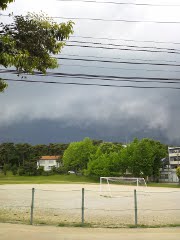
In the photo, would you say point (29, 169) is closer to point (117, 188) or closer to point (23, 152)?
point (23, 152)

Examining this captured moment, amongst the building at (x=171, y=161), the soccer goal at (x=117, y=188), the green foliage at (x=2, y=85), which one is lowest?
the soccer goal at (x=117, y=188)

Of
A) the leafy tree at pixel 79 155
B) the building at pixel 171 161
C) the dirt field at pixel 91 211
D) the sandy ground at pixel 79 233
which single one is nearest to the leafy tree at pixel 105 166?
the leafy tree at pixel 79 155

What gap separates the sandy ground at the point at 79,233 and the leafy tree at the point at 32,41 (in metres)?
6.29

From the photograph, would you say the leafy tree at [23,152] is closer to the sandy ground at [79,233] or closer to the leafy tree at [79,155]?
the leafy tree at [79,155]

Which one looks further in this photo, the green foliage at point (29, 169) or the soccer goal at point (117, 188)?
the green foliage at point (29, 169)

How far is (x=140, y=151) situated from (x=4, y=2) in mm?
77476

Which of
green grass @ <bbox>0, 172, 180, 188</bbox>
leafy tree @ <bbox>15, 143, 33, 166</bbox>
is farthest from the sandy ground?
leafy tree @ <bbox>15, 143, 33, 166</bbox>

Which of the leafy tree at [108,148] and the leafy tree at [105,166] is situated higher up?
the leafy tree at [108,148]

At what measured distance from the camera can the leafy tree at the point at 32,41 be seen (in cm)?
935

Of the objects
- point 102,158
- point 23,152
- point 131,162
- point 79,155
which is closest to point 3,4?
point 131,162

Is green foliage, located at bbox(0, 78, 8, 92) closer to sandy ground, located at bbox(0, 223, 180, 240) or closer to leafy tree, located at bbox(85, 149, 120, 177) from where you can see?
sandy ground, located at bbox(0, 223, 180, 240)

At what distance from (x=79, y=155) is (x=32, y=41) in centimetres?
9395

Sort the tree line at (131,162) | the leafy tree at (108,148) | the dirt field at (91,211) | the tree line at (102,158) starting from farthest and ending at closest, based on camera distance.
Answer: the leafy tree at (108,148)
the tree line at (102,158)
the tree line at (131,162)
the dirt field at (91,211)

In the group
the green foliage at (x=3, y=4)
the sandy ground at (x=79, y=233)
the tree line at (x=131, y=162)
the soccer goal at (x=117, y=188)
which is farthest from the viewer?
the tree line at (x=131, y=162)
